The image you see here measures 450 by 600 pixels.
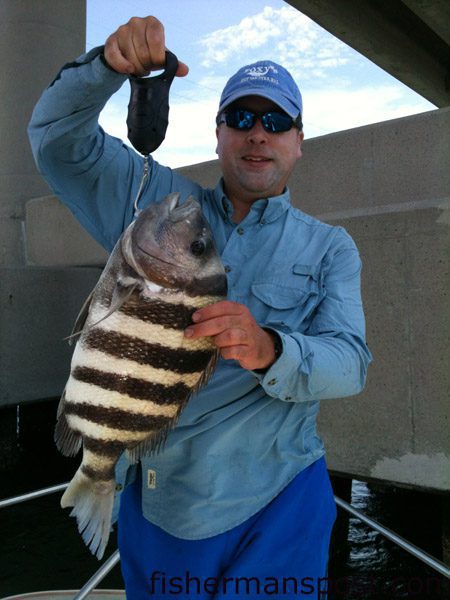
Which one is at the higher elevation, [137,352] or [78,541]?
[137,352]

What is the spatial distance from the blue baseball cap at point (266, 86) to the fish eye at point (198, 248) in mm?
662

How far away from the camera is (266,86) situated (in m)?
2.07

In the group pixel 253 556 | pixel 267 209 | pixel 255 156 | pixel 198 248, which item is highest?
pixel 255 156

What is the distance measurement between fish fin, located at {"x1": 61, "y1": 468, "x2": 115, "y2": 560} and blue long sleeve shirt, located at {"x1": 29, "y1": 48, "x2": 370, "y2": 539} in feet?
0.72

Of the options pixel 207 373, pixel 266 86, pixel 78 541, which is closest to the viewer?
pixel 207 373

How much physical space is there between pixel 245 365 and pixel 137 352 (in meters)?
0.30

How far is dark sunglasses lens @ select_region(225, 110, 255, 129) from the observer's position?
2.11m

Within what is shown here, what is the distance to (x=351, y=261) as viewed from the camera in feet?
6.69

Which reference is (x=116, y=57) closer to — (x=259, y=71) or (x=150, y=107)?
(x=150, y=107)

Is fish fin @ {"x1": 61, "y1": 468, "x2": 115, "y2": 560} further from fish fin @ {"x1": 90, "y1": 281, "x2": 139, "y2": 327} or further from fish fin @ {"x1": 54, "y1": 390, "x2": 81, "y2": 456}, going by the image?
fish fin @ {"x1": 90, "y1": 281, "x2": 139, "y2": 327}

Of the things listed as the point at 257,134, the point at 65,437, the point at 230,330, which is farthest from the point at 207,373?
the point at 257,134

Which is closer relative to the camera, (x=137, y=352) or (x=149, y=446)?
(x=137, y=352)

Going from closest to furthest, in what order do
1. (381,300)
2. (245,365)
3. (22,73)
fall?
1. (245,365)
2. (381,300)
3. (22,73)

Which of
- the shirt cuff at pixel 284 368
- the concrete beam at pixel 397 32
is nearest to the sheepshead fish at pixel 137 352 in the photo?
the shirt cuff at pixel 284 368
